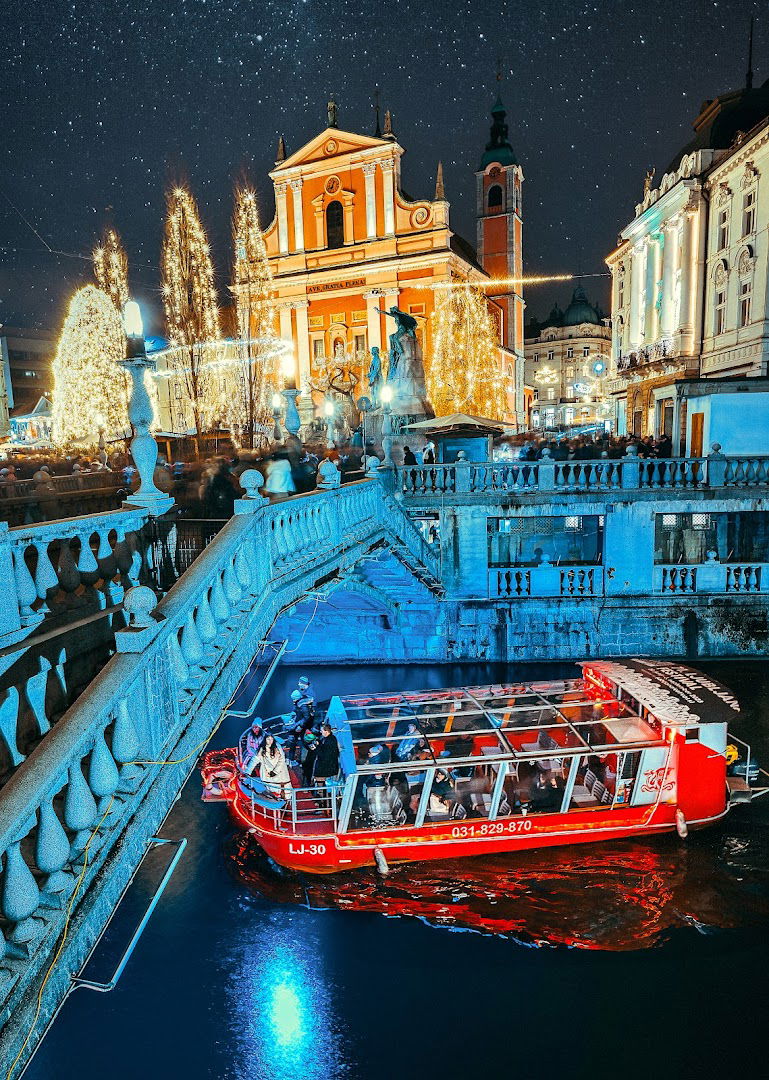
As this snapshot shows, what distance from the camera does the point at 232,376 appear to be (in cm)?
4716

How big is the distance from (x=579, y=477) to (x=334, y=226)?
40325 mm

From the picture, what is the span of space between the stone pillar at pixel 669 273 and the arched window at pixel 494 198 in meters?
28.3

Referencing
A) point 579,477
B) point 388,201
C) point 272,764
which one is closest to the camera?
point 272,764

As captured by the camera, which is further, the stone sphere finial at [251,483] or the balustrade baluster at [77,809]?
the stone sphere finial at [251,483]

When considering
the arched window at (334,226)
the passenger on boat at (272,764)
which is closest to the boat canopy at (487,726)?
the passenger on boat at (272,764)

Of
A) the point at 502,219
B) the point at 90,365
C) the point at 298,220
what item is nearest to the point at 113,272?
the point at 90,365

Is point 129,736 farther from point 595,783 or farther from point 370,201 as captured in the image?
point 370,201

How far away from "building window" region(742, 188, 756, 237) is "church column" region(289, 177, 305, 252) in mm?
31849

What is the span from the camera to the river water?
28.9 ft

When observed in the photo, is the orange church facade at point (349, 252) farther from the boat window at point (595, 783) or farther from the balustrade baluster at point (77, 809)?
the balustrade baluster at point (77, 809)

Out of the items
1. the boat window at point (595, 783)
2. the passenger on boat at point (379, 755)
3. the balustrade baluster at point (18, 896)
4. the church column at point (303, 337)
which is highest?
the church column at point (303, 337)

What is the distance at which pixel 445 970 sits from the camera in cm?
1023

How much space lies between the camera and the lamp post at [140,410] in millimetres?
Answer: 6859

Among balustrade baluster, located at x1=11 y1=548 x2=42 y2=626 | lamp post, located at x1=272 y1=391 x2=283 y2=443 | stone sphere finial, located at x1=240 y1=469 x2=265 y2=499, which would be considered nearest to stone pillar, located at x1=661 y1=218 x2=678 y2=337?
lamp post, located at x1=272 y1=391 x2=283 y2=443
